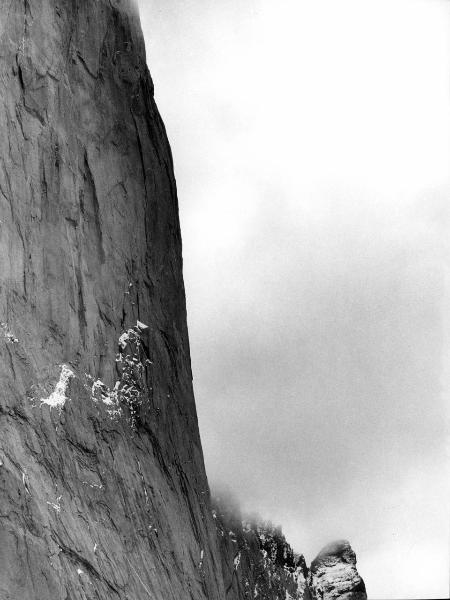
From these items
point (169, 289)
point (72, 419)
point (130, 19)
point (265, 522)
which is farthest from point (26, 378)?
point (265, 522)

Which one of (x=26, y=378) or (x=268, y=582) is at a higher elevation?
(x=268, y=582)

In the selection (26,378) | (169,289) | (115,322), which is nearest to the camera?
(26,378)

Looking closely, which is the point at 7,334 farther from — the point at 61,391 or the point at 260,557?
the point at 260,557

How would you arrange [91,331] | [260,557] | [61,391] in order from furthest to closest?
[260,557], [91,331], [61,391]

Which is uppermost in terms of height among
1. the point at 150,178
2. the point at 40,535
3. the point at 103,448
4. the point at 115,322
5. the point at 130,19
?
the point at 130,19

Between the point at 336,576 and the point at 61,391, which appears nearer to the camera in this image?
the point at 61,391

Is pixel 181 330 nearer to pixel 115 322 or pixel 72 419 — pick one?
pixel 115 322

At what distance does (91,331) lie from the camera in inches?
1216

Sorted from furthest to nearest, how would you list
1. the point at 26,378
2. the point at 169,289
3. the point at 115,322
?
the point at 169,289 → the point at 115,322 → the point at 26,378

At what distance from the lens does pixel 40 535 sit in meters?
26.0

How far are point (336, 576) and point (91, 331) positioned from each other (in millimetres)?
50431

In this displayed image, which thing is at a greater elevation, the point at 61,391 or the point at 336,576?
the point at 336,576

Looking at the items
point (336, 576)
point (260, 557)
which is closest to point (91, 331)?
point (260, 557)

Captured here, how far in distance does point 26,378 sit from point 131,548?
5.32 meters
